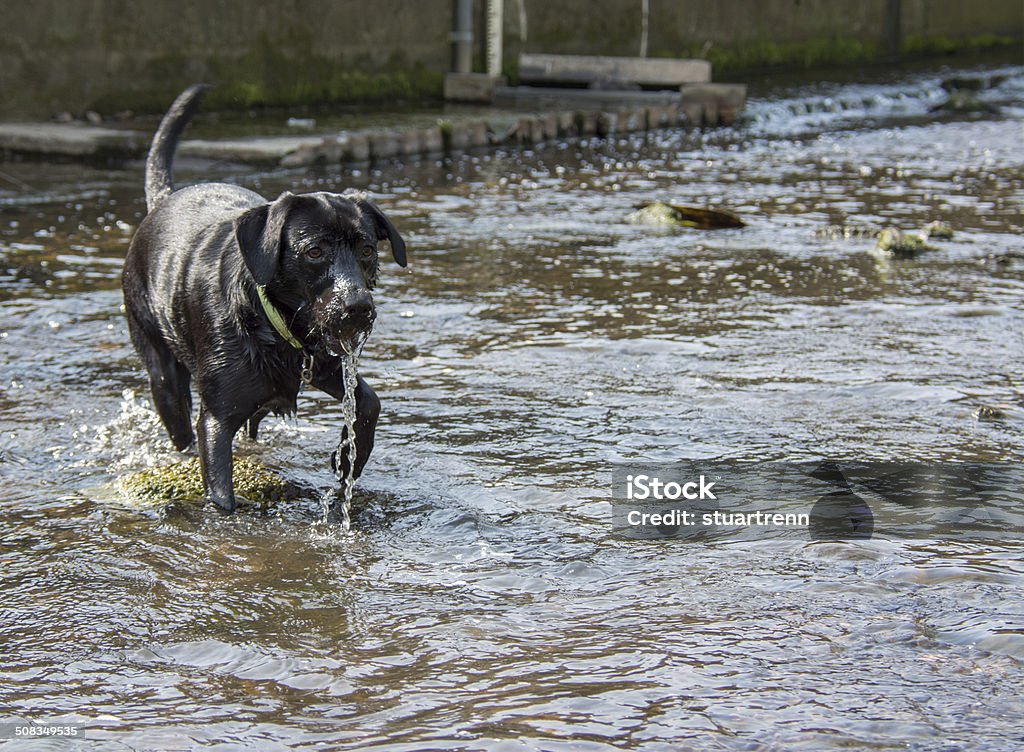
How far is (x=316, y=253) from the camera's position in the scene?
404cm

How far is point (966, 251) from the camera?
29.7 feet

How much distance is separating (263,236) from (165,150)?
6.07 feet

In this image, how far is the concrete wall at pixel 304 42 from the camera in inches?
527

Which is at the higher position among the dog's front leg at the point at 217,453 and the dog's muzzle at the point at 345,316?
the dog's muzzle at the point at 345,316

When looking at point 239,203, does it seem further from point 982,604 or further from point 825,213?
point 825,213

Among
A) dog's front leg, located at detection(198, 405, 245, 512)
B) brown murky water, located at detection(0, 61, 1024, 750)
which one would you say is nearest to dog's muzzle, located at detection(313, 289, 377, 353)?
dog's front leg, located at detection(198, 405, 245, 512)

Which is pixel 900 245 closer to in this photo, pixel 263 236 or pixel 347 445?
pixel 347 445

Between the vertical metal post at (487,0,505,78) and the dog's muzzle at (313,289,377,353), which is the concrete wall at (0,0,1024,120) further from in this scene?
the dog's muzzle at (313,289,377,353)

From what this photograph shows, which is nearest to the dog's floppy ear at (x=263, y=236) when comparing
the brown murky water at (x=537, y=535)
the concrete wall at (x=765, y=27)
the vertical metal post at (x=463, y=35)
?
the brown murky water at (x=537, y=535)

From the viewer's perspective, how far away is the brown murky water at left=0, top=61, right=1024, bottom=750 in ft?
10.3

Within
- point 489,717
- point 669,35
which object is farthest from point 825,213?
point 669,35

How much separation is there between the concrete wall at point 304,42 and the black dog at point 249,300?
9.31m

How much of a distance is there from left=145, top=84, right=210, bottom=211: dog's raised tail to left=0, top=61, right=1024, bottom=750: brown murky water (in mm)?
952

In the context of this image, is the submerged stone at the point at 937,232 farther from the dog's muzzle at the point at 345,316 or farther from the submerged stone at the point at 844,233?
the dog's muzzle at the point at 345,316
